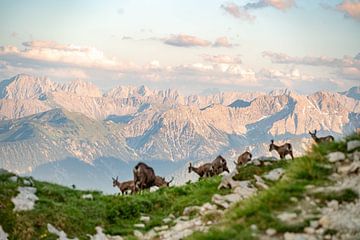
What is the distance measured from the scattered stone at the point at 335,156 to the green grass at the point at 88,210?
8216 millimetres

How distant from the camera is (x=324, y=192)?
12.7 metres

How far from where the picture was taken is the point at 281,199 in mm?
12531

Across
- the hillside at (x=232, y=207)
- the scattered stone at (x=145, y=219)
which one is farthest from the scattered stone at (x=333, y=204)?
the scattered stone at (x=145, y=219)

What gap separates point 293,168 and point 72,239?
9135mm

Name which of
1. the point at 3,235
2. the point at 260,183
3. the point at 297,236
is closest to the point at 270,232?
the point at 297,236

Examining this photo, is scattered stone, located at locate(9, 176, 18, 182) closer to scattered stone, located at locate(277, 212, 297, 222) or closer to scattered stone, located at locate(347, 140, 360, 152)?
scattered stone, located at locate(347, 140, 360, 152)

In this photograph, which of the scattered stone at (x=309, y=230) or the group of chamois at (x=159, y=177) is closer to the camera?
the scattered stone at (x=309, y=230)

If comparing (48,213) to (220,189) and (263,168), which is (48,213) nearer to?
(220,189)

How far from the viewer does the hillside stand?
11266 millimetres

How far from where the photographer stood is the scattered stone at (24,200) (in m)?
20.3

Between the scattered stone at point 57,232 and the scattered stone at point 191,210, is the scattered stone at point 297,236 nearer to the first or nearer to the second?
the scattered stone at point 191,210

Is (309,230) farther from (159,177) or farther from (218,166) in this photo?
(218,166)

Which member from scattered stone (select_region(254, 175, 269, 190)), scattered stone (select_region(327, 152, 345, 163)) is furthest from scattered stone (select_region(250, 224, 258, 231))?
scattered stone (select_region(254, 175, 269, 190))

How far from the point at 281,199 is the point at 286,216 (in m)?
0.90
